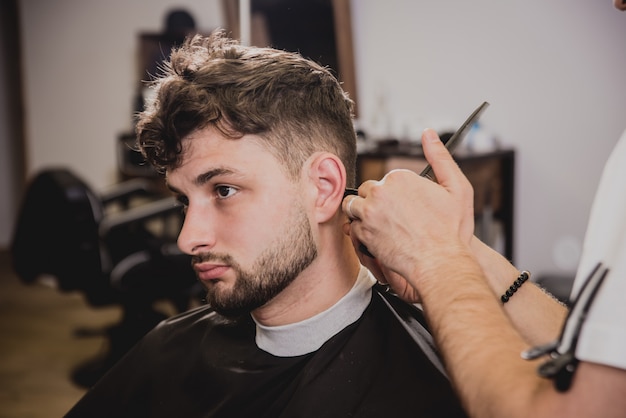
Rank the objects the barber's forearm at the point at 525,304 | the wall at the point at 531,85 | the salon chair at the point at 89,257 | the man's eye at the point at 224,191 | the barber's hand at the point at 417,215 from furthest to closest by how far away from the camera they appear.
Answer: the wall at the point at 531,85, the salon chair at the point at 89,257, the man's eye at the point at 224,191, the barber's forearm at the point at 525,304, the barber's hand at the point at 417,215

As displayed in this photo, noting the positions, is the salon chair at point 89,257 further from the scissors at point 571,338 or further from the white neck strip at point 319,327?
the scissors at point 571,338

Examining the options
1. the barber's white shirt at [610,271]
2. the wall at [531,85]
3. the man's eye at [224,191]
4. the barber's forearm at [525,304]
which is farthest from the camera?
the wall at [531,85]

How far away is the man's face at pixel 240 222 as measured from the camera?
46.3 inches

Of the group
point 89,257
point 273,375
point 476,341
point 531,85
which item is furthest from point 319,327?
point 531,85

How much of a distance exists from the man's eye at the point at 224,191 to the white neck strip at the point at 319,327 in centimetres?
28

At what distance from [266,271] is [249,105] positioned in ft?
1.01

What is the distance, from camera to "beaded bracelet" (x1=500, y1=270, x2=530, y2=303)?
1113mm

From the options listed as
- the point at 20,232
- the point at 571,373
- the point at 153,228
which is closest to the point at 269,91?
the point at 571,373

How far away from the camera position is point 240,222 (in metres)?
1.19

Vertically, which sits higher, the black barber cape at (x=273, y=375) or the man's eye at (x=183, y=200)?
the man's eye at (x=183, y=200)

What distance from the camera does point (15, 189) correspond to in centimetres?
569

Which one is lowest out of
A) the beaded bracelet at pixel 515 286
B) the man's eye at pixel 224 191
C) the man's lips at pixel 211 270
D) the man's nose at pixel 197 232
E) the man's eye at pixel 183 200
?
the beaded bracelet at pixel 515 286

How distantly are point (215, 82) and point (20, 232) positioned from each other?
2051mm

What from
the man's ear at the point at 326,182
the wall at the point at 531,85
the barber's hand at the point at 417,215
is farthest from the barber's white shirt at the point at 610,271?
the wall at the point at 531,85
